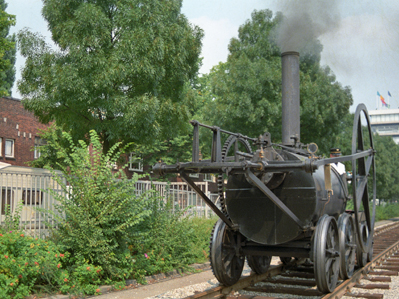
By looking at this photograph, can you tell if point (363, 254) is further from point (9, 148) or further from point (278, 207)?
point (9, 148)

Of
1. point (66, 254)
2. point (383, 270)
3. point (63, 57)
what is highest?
point (63, 57)

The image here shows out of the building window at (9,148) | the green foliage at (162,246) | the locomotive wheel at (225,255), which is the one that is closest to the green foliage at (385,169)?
the building window at (9,148)

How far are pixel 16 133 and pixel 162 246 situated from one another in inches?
754

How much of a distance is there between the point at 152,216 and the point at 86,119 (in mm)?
3879

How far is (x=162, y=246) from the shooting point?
9.06 m

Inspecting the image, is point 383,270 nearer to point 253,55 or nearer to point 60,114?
point 60,114

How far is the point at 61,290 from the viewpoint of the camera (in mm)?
6750

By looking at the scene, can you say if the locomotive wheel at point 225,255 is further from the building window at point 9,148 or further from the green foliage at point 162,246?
the building window at point 9,148

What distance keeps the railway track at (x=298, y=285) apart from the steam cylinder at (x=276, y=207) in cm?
87

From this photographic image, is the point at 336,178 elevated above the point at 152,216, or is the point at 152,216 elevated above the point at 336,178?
the point at 336,178

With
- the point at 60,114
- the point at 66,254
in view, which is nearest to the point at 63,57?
the point at 60,114

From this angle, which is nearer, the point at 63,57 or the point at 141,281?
the point at 141,281

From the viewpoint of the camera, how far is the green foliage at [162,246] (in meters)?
8.40

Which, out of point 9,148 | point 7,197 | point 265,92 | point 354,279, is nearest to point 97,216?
point 7,197
